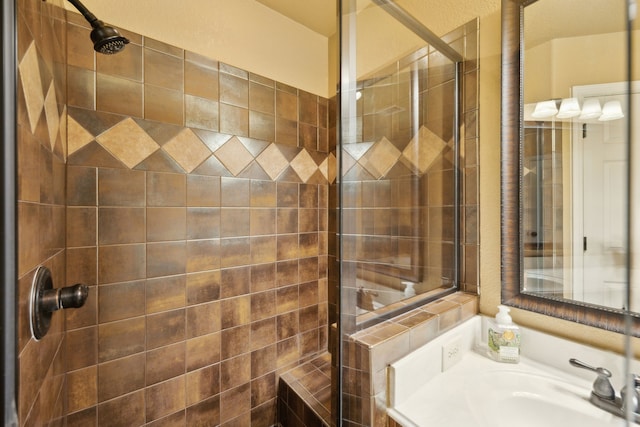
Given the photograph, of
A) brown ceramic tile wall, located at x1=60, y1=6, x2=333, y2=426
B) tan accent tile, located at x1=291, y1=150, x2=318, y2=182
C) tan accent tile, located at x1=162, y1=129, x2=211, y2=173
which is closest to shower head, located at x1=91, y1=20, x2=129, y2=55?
brown ceramic tile wall, located at x1=60, y1=6, x2=333, y2=426

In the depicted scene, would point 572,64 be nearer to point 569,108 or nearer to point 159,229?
point 569,108

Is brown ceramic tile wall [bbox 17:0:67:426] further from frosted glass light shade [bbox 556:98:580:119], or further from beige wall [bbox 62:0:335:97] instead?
frosted glass light shade [bbox 556:98:580:119]

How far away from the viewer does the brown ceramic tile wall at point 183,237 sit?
0.99 m

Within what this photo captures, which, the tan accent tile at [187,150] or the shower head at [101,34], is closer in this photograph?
the shower head at [101,34]

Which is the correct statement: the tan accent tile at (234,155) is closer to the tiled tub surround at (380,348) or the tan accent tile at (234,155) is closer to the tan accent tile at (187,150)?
the tan accent tile at (187,150)

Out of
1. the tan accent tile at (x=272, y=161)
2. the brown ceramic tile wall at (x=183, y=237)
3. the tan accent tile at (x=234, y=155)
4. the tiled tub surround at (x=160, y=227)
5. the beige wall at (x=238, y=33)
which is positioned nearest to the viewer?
the tiled tub surround at (x=160, y=227)

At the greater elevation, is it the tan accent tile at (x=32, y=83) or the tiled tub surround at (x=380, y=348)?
the tan accent tile at (x=32, y=83)

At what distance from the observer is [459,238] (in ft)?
3.84

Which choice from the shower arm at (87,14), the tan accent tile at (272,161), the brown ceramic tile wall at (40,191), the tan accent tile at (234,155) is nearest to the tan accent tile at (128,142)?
the brown ceramic tile wall at (40,191)

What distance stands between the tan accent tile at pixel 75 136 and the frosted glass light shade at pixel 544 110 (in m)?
1.68

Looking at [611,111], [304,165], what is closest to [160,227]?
[304,165]

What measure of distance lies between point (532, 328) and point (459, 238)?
1.35ft

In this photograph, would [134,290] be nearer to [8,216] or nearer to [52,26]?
[8,216]

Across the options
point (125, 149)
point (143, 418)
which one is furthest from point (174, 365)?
point (125, 149)
